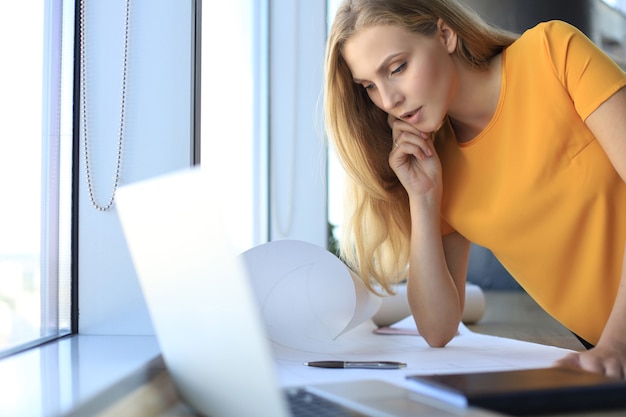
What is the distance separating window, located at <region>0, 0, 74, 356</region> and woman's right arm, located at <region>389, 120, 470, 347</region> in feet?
2.26

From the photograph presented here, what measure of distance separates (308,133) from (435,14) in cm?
179

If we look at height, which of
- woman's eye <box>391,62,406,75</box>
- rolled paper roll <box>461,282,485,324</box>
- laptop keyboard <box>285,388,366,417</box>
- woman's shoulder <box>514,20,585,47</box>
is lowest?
rolled paper roll <box>461,282,485,324</box>

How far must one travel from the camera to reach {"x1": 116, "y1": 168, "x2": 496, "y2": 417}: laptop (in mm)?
542

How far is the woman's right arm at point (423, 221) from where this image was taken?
1549mm

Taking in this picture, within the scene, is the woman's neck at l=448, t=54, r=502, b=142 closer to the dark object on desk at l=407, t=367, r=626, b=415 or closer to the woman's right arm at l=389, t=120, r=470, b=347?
the woman's right arm at l=389, t=120, r=470, b=347

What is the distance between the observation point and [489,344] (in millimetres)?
1425

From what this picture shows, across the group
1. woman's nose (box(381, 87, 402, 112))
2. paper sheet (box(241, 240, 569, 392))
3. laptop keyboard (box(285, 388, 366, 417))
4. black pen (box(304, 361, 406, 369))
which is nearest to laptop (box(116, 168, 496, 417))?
laptop keyboard (box(285, 388, 366, 417))

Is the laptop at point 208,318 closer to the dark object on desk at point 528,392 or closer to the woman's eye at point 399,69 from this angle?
the dark object on desk at point 528,392

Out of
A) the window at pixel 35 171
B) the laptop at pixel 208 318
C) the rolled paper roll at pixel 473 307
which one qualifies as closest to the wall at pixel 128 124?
the window at pixel 35 171

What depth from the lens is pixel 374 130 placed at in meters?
1.65

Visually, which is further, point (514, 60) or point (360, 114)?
point (360, 114)

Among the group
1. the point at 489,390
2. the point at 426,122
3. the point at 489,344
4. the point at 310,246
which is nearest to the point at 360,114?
the point at 426,122

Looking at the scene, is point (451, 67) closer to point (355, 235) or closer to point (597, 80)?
point (597, 80)

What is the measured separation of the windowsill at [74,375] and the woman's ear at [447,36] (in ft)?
2.65
